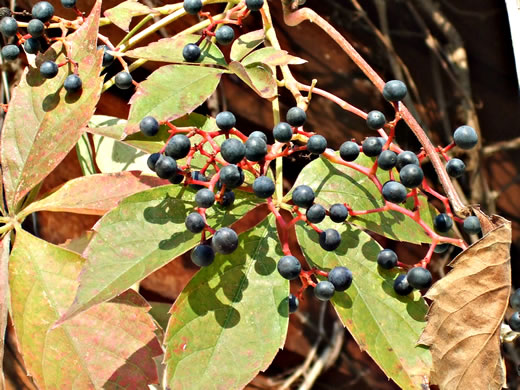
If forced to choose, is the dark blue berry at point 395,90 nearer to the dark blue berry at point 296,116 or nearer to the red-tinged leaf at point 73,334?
the dark blue berry at point 296,116

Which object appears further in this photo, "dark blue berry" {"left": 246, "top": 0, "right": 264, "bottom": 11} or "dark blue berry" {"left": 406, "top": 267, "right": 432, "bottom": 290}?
"dark blue berry" {"left": 246, "top": 0, "right": 264, "bottom": 11}

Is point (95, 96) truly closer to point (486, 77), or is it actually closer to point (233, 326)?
point (233, 326)

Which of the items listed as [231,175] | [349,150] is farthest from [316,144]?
[231,175]

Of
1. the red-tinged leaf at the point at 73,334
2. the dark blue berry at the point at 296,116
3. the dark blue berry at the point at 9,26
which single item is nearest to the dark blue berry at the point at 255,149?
the dark blue berry at the point at 296,116

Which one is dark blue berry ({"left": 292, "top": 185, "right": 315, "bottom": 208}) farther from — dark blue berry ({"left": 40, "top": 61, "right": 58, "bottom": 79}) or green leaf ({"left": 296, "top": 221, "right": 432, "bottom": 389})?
dark blue berry ({"left": 40, "top": 61, "right": 58, "bottom": 79})

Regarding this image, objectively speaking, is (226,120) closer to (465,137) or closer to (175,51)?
(175,51)

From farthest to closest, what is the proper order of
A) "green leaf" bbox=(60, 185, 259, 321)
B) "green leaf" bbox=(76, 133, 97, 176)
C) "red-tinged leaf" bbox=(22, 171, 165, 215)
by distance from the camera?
"green leaf" bbox=(76, 133, 97, 176) → "red-tinged leaf" bbox=(22, 171, 165, 215) → "green leaf" bbox=(60, 185, 259, 321)

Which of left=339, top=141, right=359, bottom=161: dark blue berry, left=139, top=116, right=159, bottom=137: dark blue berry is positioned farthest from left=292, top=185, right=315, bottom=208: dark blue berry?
left=139, top=116, right=159, bottom=137: dark blue berry
